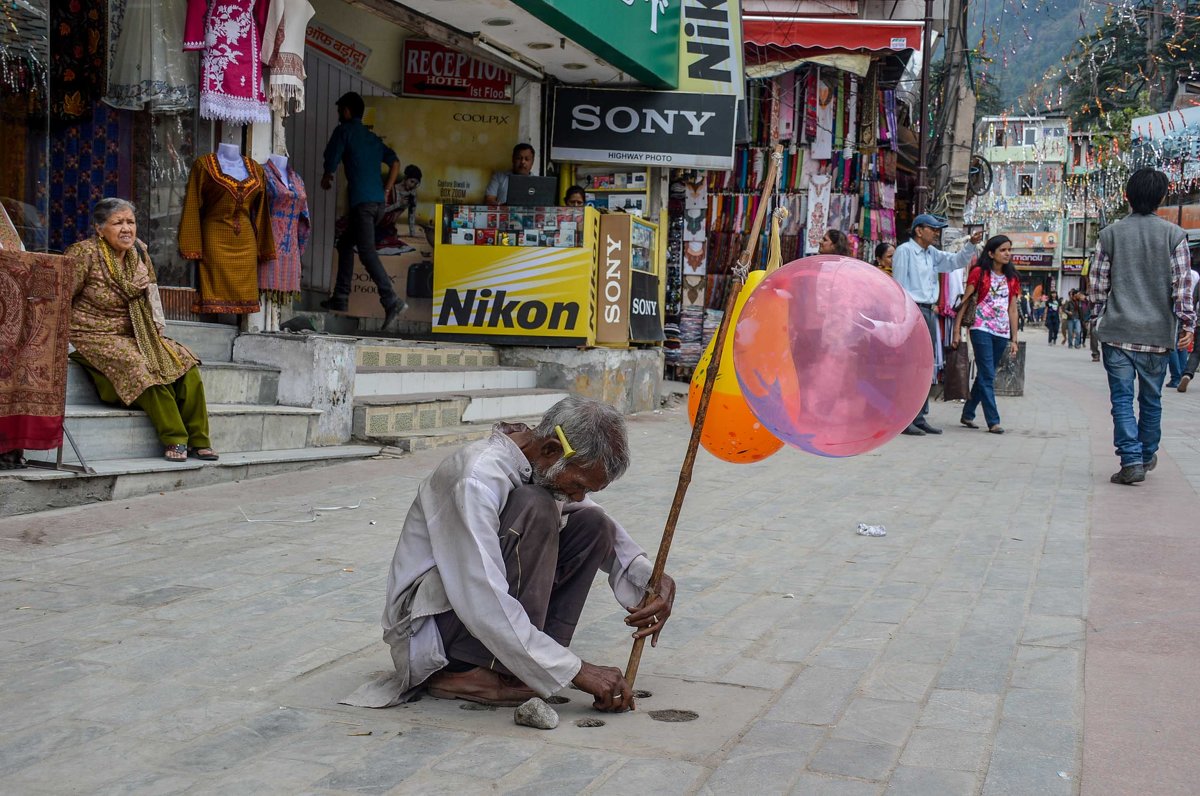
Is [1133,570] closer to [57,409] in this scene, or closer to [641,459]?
[641,459]

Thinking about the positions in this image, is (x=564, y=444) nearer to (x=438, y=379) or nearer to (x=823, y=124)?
(x=438, y=379)

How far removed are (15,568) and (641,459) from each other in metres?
4.90

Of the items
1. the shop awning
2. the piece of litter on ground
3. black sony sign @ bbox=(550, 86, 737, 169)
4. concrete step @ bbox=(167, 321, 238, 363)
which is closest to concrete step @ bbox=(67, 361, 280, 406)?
concrete step @ bbox=(167, 321, 238, 363)

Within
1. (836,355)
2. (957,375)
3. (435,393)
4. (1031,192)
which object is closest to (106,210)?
(435,393)

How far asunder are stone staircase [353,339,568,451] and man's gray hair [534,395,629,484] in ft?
17.6

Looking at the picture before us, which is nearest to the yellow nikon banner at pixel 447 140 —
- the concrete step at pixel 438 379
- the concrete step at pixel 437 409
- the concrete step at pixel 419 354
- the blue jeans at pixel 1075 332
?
the concrete step at pixel 419 354

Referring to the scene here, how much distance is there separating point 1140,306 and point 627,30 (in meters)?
5.85

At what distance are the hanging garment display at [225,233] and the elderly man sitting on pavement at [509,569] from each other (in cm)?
517

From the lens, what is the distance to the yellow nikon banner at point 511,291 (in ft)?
36.1

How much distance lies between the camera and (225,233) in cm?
782

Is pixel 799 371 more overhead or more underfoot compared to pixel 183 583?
more overhead

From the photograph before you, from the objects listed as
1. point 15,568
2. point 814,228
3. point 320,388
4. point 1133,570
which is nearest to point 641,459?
point 320,388

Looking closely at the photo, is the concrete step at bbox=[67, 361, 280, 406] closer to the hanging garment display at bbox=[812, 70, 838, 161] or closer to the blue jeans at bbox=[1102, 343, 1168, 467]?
the blue jeans at bbox=[1102, 343, 1168, 467]

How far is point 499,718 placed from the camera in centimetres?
316
